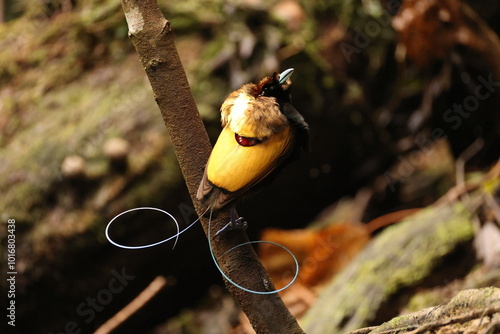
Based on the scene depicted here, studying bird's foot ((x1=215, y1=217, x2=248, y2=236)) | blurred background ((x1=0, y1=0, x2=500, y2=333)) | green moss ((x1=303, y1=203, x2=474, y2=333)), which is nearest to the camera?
bird's foot ((x1=215, y1=217, x2=248, y2=236))

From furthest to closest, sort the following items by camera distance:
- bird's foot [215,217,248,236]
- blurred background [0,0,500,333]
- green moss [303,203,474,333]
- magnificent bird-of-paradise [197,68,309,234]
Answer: blurred background [0,0,500,333] → green moss [303,203,474,333] → bird's foot [215,217,248,236] → magnificent bird-of-paradise [197,68,309,234]

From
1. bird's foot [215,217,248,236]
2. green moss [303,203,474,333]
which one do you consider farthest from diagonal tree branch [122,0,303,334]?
green moss [303,203,474,333]

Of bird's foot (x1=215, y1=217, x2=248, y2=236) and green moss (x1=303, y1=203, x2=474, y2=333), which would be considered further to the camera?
green moss (x1=303, y1=203, x2=474, y2=333)

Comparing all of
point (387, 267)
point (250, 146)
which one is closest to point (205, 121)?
point (387, 267)

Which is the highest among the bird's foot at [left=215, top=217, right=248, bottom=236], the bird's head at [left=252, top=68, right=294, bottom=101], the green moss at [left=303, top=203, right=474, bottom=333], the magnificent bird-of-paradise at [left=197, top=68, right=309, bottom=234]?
the bird's head at [left=252, top=68, right=294, bottom=101]

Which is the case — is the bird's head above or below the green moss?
above

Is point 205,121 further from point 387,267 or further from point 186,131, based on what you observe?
point 186,131

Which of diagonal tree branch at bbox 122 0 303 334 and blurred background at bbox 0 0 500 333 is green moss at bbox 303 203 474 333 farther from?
diagonal tree branch at bbox 122 0 303 334
